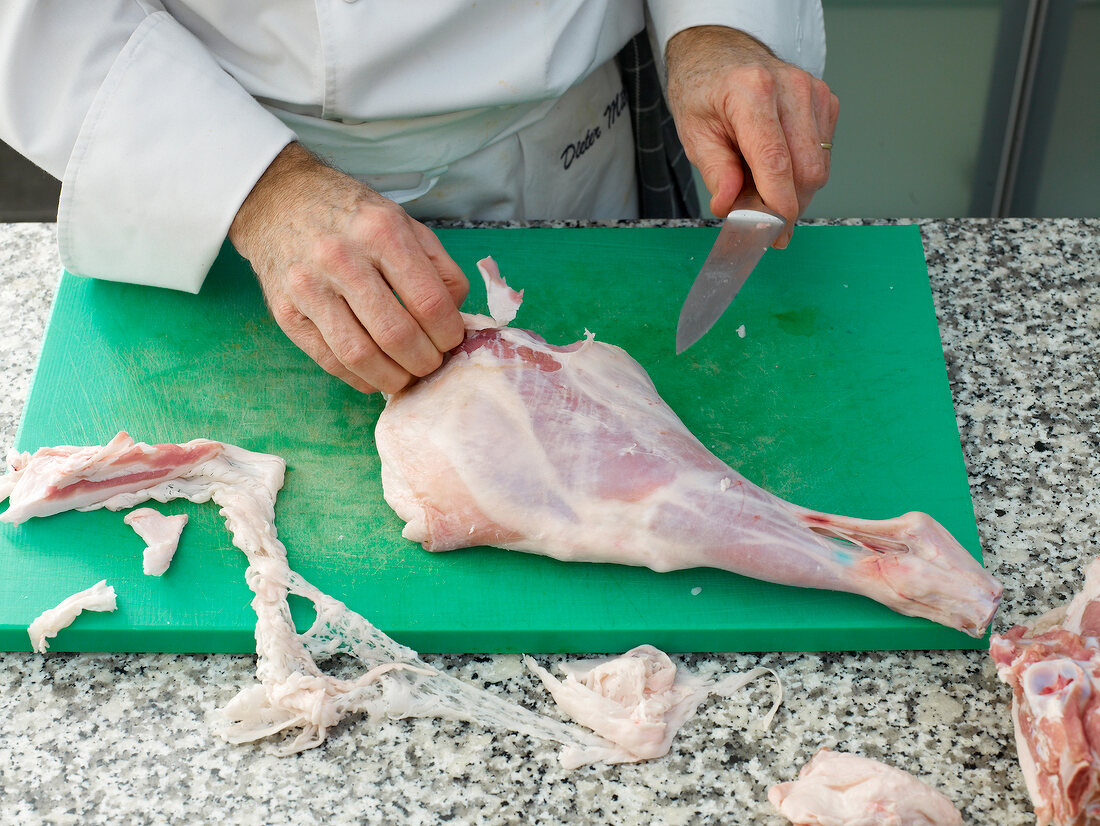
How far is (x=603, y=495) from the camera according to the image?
4.72ft

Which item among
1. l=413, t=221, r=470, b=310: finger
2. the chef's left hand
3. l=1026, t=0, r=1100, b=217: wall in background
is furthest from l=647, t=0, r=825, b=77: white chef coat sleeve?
l=1026, t=0, r=1100, b=217: wall in background

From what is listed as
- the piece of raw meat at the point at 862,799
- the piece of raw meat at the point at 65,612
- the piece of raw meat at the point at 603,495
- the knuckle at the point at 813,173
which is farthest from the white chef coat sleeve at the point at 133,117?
the piece of raw meat at the point at 862,799

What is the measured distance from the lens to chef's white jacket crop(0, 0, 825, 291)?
1.60 m

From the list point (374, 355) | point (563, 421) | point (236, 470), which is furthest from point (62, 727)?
point (563, 421)

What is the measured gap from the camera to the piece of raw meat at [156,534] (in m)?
1.42

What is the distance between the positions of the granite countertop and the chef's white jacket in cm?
70

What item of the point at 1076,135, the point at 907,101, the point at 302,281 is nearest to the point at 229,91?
the point at 302,281

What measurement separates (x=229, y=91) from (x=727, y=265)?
830 mm

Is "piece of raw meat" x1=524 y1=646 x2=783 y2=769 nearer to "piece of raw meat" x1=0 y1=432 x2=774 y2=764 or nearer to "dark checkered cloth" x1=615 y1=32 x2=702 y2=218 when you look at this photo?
"piece of raw meat" x1=0 y1=432 x2=774 y2=764

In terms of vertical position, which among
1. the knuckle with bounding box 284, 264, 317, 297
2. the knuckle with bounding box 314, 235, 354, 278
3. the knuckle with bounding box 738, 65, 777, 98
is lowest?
the knuckle with bounding box 284, 264, 317, 297

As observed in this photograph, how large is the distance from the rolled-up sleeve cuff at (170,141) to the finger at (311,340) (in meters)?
0.21

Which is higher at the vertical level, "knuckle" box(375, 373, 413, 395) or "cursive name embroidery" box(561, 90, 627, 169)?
"cursive name embroidery" box(561, 90, 627, 169)

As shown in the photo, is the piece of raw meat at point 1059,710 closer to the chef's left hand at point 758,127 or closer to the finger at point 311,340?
the chef's left hand at point 758,127

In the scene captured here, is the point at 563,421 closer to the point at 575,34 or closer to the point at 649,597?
the point at 649,597
